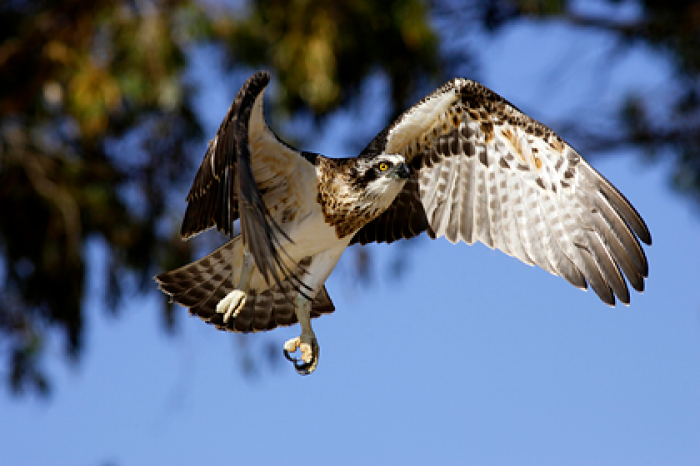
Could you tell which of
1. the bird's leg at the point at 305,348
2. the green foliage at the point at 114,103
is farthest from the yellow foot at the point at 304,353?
the green foliage at the point at 114,103

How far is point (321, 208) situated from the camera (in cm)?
522

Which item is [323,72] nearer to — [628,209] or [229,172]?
[628,209]

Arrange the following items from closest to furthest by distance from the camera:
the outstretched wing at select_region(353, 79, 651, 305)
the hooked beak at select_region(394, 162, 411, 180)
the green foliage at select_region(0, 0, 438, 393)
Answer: the hooked beak at select_region(394, 162, 411, 180) → the outstretched wing at select_region(353, 79, 651, 305) → the green foliage at select_region(0, 0, 438, 393)

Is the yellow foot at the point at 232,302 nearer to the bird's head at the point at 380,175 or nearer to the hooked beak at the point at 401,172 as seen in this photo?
the bird's head at the point at 380,175

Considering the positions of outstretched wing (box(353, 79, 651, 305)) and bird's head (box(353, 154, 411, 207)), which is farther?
outstretched wing (box(353, 79, 651, 305))

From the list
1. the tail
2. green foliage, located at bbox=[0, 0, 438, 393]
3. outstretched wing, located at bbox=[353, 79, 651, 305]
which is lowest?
the tail

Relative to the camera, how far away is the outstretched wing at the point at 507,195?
5.57 m

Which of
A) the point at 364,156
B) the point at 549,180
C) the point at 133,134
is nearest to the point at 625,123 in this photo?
the point at 133,134

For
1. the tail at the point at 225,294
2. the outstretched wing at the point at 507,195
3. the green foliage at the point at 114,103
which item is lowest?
the tail at the point at 225,294

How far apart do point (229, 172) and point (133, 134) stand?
8.00m

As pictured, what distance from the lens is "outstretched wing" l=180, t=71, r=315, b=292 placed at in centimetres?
407

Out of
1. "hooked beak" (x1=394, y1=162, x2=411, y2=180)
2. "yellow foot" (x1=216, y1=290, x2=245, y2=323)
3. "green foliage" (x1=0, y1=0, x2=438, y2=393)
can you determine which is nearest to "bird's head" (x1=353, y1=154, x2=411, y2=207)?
"hooked beak" (x1=394, y1=162, x2=411, y2=180)

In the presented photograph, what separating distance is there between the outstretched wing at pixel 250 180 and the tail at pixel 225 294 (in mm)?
349

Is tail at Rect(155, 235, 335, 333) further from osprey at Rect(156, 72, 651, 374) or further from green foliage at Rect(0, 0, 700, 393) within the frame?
green foliage at Rect(0, 0, 700, 393)
